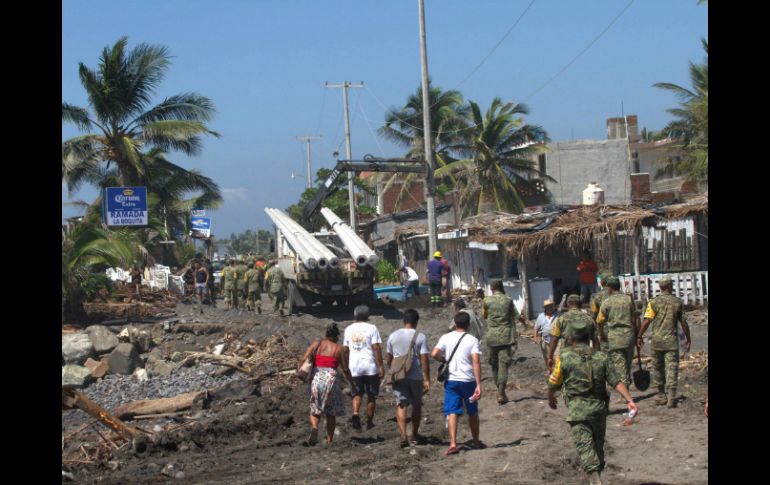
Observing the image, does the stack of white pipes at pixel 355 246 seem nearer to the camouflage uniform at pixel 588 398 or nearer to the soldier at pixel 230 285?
the soldier at pixel 230 285

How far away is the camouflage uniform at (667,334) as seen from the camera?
10.5 metres

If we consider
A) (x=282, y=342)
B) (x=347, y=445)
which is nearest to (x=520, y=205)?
(x=282, y=342)

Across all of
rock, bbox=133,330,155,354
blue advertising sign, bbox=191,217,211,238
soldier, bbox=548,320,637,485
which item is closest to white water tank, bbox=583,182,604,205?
rock, bbox=133,330,155,354

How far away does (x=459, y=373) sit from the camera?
9219 mm

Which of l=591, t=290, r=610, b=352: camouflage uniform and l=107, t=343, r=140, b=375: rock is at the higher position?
l=591, t=290, r=610, b=352: camouflage uniform

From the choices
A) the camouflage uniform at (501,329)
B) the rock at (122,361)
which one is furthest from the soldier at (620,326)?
the rock at (122,361)

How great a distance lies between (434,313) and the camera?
918 inches

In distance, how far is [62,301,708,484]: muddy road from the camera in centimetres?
858

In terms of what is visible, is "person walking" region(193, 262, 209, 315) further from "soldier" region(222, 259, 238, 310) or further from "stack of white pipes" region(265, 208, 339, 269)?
"stack of white pipes" region(265, 208, 339, 269)

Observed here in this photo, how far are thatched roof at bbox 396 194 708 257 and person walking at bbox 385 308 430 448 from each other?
1006cm

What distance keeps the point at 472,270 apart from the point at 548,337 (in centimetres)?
1753

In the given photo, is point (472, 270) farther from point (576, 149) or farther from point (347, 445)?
point (347, 445)

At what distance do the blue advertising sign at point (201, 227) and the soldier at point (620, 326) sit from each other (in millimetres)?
38487
